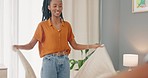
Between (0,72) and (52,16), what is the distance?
0.82 meters

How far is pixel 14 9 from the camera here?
340 cm

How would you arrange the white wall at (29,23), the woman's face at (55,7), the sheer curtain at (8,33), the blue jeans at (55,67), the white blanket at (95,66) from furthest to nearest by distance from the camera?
the white wall at (29,23), the sheer curtain at (8,33), the white blanket at (95,66), the woman's face at (55,7), the blue jeans at (55,67)

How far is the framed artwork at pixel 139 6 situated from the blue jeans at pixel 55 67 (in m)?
2.34

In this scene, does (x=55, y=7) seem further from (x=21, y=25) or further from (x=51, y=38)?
(x=21, y=25)

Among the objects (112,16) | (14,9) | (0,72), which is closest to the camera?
(0,72)

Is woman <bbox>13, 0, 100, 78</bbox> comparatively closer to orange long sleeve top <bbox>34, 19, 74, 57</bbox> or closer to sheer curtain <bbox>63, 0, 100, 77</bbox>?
orange long sleeve top <bbox>34, 19, 74, 57</bbox>

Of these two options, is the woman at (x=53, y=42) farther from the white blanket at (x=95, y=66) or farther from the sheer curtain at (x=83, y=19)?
the sheer curtain at (x=83, y=19)

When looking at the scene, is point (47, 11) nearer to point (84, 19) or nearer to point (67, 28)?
point (67, 28)

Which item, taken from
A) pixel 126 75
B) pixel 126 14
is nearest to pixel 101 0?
pixel 126 14

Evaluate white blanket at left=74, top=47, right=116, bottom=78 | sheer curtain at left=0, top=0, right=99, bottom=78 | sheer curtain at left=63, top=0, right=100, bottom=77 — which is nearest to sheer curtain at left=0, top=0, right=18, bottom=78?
sheer curtain at left=0, top=0, right=99, bottom=78

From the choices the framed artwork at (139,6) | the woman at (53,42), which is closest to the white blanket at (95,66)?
the woman at (53,42)

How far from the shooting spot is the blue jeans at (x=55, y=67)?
6.09 ft

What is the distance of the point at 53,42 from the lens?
1.91m

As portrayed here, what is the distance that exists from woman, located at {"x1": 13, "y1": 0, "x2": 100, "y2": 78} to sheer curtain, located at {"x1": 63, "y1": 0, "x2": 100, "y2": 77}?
1695mm
